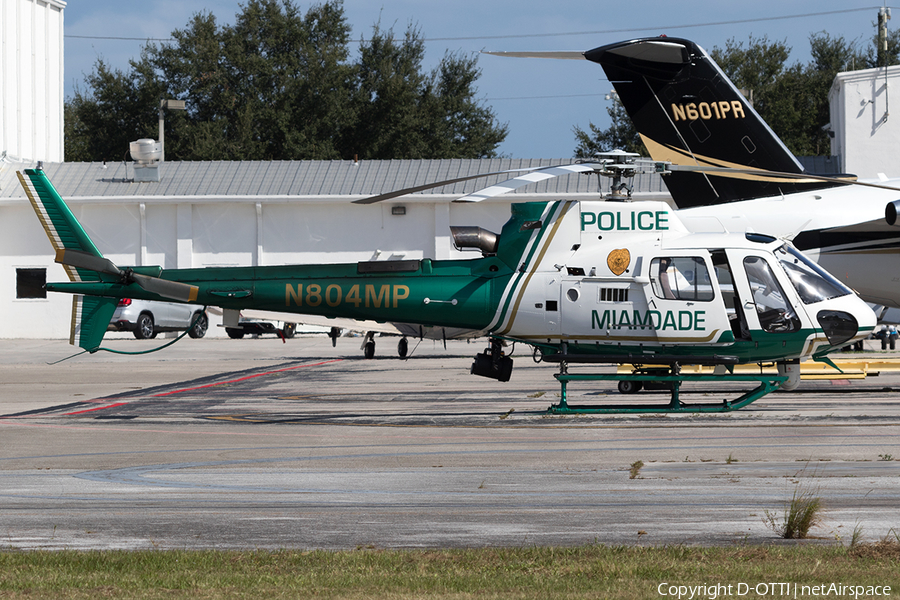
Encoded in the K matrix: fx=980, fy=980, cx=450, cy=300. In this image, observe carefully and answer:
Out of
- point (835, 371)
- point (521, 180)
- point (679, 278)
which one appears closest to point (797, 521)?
point (521, 180)

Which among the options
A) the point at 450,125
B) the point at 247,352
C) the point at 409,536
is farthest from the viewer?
the point at 450,125

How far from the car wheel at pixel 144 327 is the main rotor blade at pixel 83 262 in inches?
902

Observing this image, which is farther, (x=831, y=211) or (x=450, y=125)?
(x=450, y=125)

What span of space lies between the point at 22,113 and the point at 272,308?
4059 centimetres

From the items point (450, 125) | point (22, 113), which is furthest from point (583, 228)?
point (450, 125)

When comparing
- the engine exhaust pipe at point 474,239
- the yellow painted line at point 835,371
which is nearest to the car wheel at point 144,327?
the yellow painted line at point 835,371

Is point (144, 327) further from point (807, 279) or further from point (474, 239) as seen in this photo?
point (807, 279)

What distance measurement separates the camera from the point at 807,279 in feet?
47.3

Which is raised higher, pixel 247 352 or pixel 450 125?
pixel 450 125

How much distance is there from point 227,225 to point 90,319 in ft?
89.9

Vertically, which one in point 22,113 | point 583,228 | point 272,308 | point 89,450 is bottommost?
point 89,450

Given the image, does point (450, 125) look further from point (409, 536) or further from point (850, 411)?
point (409, 536)

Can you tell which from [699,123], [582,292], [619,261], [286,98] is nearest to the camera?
[619,261]

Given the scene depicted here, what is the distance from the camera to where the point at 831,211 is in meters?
18.2
